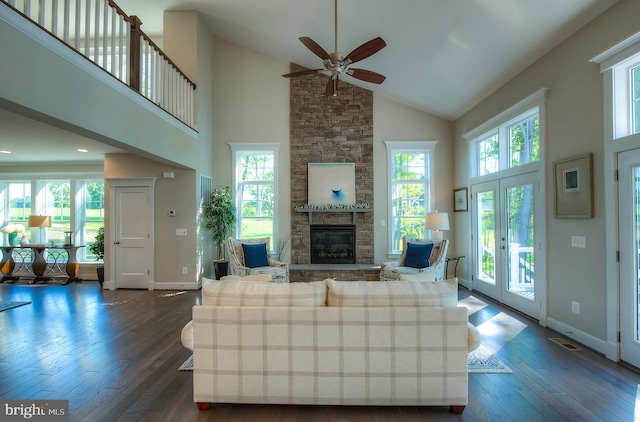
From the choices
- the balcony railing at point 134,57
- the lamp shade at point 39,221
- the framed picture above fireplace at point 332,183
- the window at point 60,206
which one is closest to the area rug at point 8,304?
the window at point 60,206

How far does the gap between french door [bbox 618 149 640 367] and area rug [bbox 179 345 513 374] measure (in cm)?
112

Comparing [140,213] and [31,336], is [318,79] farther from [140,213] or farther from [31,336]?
[31,336]

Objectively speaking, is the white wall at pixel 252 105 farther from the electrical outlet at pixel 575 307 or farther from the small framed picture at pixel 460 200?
the electrical outlet at pixel 575 307

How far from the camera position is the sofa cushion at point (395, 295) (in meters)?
2.11

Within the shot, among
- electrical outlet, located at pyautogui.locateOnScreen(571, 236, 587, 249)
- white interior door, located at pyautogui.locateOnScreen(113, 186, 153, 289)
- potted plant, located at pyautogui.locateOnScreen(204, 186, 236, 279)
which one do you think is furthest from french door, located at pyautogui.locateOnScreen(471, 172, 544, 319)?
white interior door, located at pyautogui.locateOnScreen(113, 186, 153, 289)

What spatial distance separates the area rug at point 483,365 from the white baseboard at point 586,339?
3.44 feet

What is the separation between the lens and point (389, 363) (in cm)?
207

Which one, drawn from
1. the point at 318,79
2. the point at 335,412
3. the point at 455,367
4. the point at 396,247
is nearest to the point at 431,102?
the point at 318,79

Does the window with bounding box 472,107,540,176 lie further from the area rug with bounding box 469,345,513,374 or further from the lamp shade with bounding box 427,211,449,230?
the area rug with bounding box 469,345,513,374

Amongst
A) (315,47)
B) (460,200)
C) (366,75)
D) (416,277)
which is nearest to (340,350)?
(416,277)

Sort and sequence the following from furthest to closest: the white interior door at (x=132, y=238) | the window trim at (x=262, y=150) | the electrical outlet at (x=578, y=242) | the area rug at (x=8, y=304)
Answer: the window trim at (x=262, y=150) < the white interior door at (x=132, y=238) < the area rug at (x=8, y=304) < the electrical outlet at (x=578, y=242)

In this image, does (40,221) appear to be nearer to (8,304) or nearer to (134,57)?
(8,304)

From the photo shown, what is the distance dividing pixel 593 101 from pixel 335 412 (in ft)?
12.3

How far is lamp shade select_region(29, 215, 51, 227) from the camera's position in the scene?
6.56 meters
